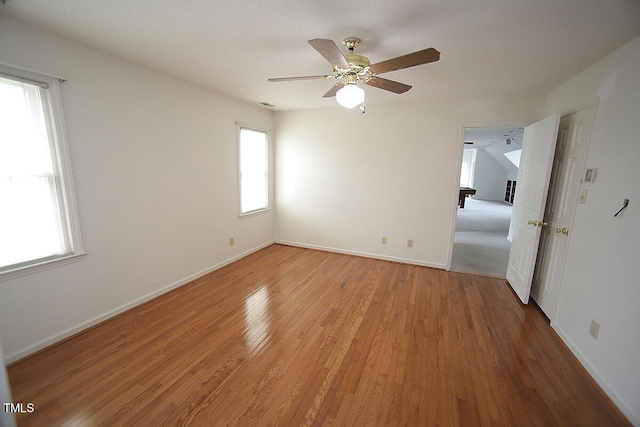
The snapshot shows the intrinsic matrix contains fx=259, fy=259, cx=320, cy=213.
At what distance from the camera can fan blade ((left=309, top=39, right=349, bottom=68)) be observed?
Answer: 1.51m

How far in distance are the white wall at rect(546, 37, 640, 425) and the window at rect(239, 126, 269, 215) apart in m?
3.95

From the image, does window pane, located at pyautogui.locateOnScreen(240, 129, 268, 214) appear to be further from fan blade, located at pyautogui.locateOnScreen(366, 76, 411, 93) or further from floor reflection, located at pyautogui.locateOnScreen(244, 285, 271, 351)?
fan blade, located at pyautogui.locateOnScreen(366, 76, 411, 93)

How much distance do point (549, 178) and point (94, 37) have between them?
4.18 meters

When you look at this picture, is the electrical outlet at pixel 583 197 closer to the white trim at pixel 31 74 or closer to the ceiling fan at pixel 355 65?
the ceiling fan at pixel 355 65

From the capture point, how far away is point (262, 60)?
2.33 meters

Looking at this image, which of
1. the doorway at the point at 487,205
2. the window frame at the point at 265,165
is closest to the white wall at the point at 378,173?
the window frame at the point at 265,165

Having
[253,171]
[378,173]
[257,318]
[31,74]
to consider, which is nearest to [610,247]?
[378,173]

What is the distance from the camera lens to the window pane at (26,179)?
182 centimetres

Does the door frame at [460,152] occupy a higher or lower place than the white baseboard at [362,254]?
higher

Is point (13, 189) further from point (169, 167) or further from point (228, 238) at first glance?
point (228, 238)

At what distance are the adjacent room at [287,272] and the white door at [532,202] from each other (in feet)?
0.12

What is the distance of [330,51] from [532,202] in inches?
109

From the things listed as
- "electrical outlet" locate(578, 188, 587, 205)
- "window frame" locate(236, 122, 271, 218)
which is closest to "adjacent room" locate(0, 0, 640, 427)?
"electrical outlet" locate(578, 188, 587, 205)

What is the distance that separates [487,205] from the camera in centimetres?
1009
